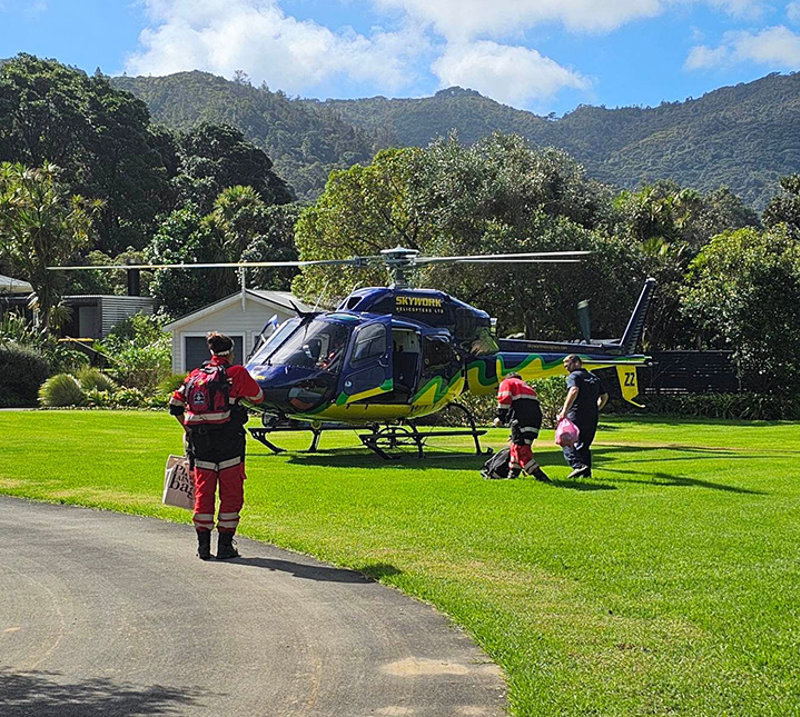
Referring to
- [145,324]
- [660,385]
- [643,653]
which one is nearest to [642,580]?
[643,653]

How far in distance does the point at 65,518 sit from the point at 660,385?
28321 mm

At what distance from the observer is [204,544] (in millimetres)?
9492

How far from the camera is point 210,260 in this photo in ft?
192

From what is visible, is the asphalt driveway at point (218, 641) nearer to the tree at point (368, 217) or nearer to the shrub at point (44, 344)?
the shrub at point (44, 344)

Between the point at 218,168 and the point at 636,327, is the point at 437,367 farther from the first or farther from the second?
the point at 218,168

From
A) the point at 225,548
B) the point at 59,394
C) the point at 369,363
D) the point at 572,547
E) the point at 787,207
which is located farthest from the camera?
the point at 787,207

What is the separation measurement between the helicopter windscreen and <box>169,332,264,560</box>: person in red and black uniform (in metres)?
7.71

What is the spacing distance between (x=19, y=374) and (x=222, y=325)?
7.70m

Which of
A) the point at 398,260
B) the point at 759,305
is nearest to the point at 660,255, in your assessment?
the point at 759,305

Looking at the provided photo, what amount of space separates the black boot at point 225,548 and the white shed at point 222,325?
1196 inches

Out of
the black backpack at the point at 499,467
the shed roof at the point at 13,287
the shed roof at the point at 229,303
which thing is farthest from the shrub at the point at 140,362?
the black backpack at the point at 499,467

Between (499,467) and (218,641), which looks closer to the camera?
(218,641)

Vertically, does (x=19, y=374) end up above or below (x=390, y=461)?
above

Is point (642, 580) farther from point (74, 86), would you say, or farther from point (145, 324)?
point (74, 86)
